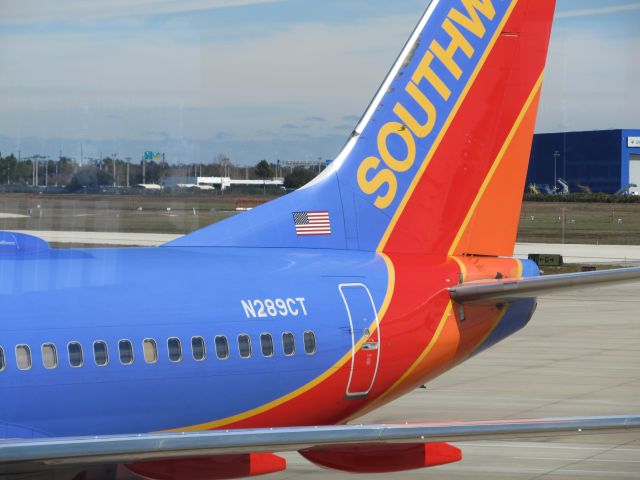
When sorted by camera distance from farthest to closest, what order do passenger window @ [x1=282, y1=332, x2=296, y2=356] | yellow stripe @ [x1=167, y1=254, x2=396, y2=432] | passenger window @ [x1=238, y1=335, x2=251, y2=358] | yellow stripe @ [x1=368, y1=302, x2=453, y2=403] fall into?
yellow stripe @ [x1=368, y1=302, x2=453, y2=403], passenger window @ [x1=282, y1=332, x2=296, y2=356], passenger window @ [x1=238, y1=335, x2=251, y2=358], yellow stripe @ [x1=167, y1=254, x2=396, y2=432]

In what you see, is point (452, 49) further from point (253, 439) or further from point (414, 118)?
point (253, 439)

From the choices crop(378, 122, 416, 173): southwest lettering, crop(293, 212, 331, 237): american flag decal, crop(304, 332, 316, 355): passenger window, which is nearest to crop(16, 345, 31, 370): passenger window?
crop(304, 332, 316, 355): passenger window

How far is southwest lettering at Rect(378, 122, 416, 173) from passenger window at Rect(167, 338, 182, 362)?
16.3ft

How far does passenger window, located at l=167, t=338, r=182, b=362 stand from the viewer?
46.4ft

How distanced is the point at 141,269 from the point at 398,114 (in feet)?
16.7

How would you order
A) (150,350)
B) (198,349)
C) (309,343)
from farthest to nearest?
(309,343)
(198,349)
(150,350)

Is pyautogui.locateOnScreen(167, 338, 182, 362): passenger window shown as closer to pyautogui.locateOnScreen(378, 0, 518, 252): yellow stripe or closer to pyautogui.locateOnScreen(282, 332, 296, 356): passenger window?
pyautogui.locateOnScreen(282, 332, 296, 356): passenger window

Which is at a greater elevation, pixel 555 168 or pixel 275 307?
pixel 555 168

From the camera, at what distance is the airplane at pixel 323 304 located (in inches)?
501

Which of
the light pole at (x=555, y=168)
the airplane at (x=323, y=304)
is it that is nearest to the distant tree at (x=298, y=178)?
the airplane at (x=323, y=304)

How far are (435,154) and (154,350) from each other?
595 cm

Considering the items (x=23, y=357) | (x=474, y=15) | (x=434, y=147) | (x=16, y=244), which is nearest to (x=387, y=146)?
(x=434, y=147)

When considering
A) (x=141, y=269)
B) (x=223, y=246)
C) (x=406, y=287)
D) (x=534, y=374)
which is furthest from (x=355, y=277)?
(x=534, y=374)

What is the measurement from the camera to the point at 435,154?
17969mm
